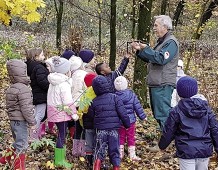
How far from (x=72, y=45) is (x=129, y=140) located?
8884 millimetres

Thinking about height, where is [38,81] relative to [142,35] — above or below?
below

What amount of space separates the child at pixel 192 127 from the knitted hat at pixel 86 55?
241 cm

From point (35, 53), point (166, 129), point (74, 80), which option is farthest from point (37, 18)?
point (166, 129)

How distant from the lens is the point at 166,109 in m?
6.24

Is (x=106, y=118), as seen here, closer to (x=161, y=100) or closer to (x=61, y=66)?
(x=61, y=66)

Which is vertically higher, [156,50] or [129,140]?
[156,50]

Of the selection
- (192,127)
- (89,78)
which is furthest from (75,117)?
(192,127)

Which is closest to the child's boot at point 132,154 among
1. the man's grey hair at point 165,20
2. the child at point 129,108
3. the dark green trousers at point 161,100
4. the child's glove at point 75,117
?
the child at point 129,108

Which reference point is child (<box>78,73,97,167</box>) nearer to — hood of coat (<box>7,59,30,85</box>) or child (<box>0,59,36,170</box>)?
child (<box>0,59,36,170</box>)

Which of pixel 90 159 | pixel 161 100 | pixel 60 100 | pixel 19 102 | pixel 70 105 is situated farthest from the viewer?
pixel 161 100

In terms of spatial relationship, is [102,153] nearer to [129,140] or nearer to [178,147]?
[129,140]

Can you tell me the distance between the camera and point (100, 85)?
533 centimetres

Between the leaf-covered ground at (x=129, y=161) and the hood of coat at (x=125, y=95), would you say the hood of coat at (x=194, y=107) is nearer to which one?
the hood of coat at (x=125, y=95)

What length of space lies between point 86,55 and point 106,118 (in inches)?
60.9
